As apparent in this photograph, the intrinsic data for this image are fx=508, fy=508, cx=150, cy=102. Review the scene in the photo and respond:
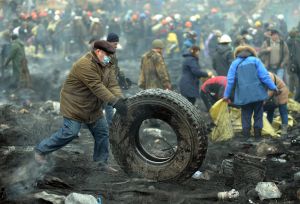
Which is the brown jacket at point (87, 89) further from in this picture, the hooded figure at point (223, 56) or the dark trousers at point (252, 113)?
the hooded figure at point (223, 56)

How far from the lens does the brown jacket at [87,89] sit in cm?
597

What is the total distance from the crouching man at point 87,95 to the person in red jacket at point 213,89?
161 inches

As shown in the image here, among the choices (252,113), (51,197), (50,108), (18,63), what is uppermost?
(18,63)

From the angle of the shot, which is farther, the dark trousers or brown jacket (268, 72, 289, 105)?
brown jacket (268, 72, 289, 105)

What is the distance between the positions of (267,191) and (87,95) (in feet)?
7.84

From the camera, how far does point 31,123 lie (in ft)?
34.6

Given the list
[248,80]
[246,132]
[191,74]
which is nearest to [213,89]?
[191,74]

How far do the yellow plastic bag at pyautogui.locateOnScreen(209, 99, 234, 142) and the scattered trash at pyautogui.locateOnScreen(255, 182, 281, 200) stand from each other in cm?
362

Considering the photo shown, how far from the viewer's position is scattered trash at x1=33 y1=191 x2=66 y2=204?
5237 mm

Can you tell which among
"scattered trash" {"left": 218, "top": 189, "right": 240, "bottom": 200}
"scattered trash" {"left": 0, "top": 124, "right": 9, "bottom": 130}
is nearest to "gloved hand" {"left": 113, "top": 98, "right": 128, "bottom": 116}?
"scattered trash" {"left": 218, "top": 189, "right": 240, "bottom": 200}

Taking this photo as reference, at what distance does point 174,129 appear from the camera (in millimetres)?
6086

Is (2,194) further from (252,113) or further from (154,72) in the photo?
(154,72)

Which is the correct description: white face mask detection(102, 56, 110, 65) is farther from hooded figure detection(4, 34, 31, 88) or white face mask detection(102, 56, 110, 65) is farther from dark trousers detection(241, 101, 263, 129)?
hooded figure detection(4, 34, 31, 88)

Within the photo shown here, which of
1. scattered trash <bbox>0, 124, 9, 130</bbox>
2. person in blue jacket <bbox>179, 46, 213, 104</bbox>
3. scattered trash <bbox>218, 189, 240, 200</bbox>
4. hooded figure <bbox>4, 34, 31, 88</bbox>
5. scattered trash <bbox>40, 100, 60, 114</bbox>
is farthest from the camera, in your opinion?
hooded figure <bbox>4, 34, 31, 88</bbox>
